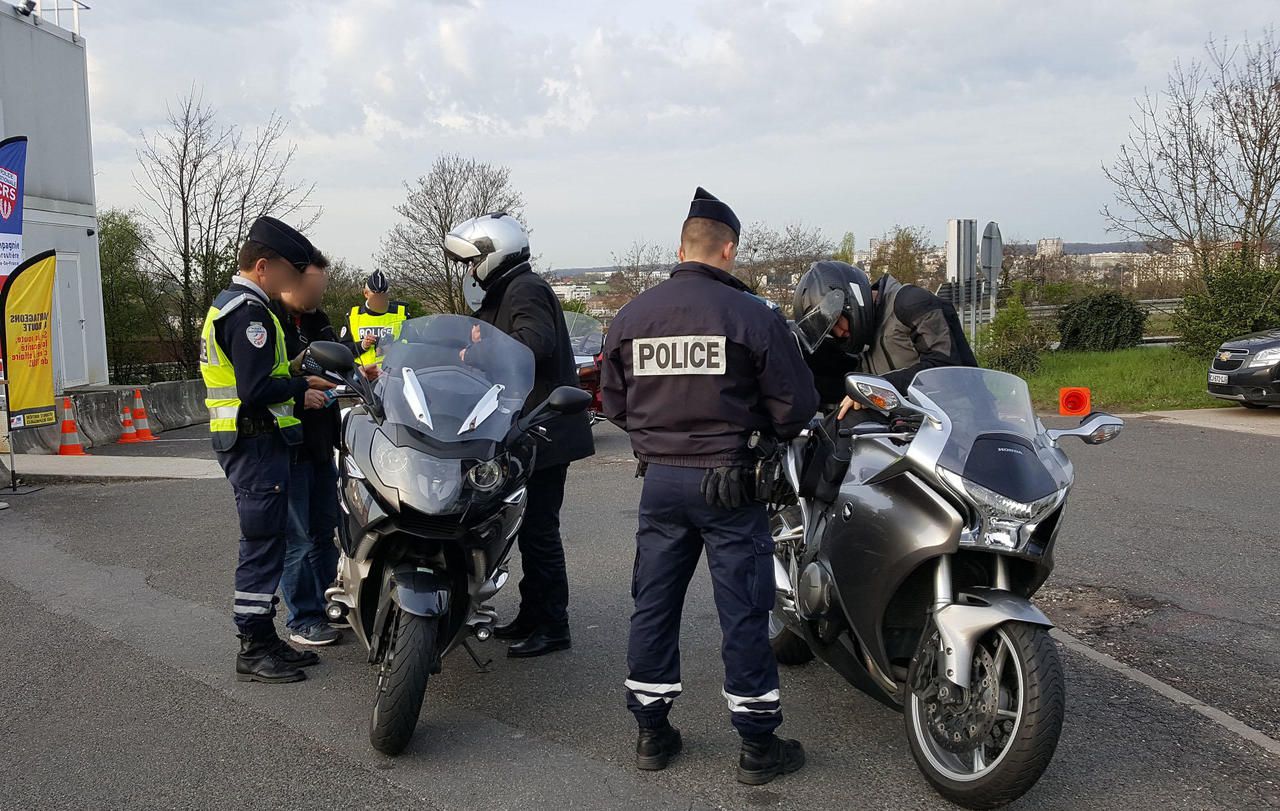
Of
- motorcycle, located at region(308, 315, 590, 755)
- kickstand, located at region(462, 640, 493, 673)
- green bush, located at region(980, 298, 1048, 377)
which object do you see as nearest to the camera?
motorcycle, located at region(308, 315, 590, 755)

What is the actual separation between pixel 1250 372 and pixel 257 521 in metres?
12.4

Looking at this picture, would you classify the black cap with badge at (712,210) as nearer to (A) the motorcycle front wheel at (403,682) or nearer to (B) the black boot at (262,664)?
(A) the motorcycle front wheel at (403,682)

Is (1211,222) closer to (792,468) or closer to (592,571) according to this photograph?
(592,571)

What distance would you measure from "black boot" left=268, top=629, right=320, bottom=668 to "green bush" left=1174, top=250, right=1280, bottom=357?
54.2 ft

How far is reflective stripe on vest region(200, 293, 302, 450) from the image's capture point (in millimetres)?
4426

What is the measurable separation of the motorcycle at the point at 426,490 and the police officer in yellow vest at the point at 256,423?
0.44 meters

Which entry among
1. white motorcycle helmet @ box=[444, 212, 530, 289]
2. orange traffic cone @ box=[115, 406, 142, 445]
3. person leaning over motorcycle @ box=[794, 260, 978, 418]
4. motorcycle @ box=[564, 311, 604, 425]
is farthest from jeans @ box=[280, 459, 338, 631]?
orange traffic cone @ box=[115, 406, 142, 445]

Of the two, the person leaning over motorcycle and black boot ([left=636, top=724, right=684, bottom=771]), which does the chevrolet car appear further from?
black boot ([left=636, top=724, right=684, bottom=771])

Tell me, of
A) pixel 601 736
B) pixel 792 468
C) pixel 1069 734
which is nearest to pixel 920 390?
pixel 792 468

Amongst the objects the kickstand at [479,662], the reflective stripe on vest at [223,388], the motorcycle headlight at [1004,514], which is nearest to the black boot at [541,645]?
the kickstand at [479,662]

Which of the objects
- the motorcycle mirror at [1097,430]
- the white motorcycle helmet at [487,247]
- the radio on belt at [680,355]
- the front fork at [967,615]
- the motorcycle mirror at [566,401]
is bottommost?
the front fork at [967,615]

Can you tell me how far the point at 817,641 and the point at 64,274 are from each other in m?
15.9

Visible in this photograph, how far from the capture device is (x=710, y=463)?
11.4 feet

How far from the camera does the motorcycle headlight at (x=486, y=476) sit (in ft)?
12.5
